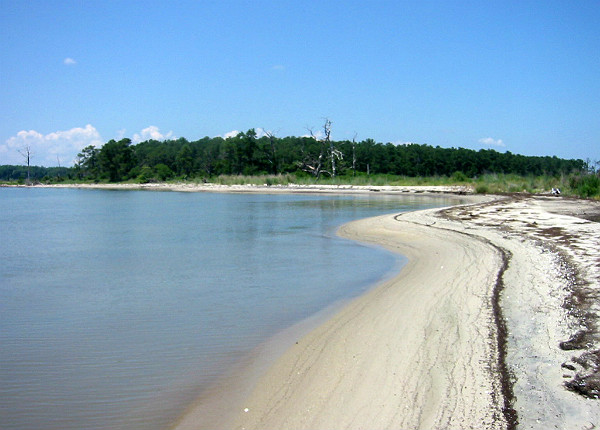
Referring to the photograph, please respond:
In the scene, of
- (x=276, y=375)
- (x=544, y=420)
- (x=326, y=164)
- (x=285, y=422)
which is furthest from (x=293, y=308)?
(x=326, y=164)

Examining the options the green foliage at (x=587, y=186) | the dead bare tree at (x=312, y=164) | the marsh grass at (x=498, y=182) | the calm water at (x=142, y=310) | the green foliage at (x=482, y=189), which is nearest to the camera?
the calm water at (x=142, y=310)

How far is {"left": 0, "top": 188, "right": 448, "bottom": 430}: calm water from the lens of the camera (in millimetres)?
4402

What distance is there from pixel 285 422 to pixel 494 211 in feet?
53.8

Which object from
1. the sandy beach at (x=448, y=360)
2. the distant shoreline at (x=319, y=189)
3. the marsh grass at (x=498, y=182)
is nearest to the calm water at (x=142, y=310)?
the sandy beach at (x=448, y=360)

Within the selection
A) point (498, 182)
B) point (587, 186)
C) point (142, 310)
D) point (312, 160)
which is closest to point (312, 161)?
point (312, 160)

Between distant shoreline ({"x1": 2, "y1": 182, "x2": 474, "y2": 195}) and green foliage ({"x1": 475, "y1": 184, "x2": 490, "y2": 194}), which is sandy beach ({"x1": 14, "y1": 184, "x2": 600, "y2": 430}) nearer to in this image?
green foliage ({"x1": 475, "y1": 184, "x2": 490, "y2": 194})

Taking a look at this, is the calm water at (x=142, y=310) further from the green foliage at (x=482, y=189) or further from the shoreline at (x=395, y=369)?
the green foliage at (x=482, y=189)

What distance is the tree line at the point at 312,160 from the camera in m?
64.4

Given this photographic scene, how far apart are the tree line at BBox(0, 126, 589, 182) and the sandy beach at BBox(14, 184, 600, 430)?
49.1 meters

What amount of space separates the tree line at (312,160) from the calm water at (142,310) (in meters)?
43.9

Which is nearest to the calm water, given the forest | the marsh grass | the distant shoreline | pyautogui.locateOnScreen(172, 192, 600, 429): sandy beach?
pyautogui.locateOnScreen(172, 192, 600, 429): sandy beach

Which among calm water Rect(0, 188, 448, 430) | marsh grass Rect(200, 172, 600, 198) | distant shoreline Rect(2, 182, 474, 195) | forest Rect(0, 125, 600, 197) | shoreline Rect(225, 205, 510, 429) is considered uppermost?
forest Rect(0, 125, 600, 197)

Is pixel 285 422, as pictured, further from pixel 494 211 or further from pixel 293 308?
pixel 494 211

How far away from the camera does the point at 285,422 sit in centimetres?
371
